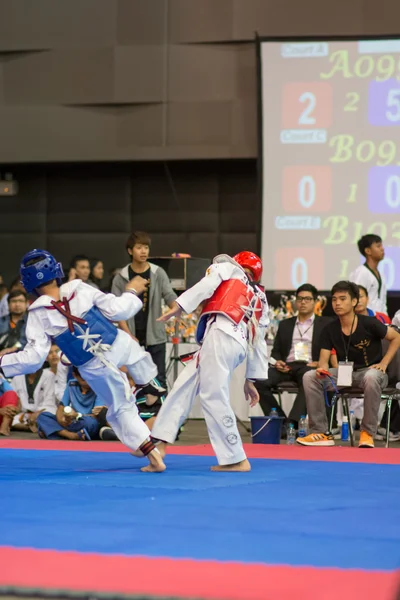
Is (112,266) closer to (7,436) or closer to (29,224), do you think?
(29,224)

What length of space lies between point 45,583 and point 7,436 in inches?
209

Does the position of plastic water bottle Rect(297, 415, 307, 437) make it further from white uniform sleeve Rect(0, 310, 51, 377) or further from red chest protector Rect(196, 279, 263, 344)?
white uniform sleeve Rect(0, 310, 51, 377)

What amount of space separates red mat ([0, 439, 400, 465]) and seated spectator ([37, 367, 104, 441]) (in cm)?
43

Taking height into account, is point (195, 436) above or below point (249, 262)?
below

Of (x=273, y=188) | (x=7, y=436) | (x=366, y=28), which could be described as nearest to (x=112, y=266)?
(x=273, y=188)

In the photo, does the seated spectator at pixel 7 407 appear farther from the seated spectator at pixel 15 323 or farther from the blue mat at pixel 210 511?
the blue mat at pixel 210 511

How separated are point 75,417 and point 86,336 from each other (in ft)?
8.30

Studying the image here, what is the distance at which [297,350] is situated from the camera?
7.74 m

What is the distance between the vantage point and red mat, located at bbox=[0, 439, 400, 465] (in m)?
5.77

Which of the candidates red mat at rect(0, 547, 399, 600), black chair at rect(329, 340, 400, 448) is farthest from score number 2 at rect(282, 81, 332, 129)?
red mat at rect(0, 547, 399, 600)

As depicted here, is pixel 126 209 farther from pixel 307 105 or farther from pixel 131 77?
pixel 307 105

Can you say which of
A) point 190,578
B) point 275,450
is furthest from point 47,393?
point 190,578

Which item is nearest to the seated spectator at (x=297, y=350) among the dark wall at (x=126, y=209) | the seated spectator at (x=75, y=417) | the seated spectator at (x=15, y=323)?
the seated spectator at (x=75, y=417)

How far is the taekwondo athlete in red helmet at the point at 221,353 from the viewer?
16.2 ft
